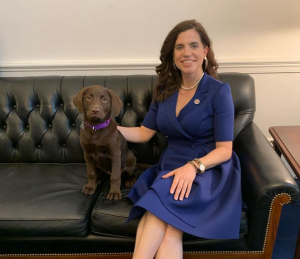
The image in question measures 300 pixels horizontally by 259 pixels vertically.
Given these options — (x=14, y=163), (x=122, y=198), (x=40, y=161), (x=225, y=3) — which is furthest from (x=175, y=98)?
(x=14, y=163)

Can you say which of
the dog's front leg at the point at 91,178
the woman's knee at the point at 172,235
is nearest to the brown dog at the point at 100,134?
the dog's front leg at the point at 91,178

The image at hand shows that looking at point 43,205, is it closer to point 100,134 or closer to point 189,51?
point 100,134

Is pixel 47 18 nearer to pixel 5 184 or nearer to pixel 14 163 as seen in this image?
pixel 14 163

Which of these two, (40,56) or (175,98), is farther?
(40,56)

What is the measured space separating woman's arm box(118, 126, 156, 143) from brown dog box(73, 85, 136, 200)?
95 mm

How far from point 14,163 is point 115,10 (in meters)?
1.34

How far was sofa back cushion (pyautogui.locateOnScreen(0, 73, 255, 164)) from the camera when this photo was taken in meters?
1.90

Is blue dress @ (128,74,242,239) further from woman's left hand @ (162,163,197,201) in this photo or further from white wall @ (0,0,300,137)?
white wall @ (0,0,300,137)

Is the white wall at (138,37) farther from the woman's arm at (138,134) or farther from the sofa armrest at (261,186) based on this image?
the sofa armrest at (261,186)

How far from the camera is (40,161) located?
1.95 metres

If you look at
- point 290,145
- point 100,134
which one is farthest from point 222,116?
point 100,134

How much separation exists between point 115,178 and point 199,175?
1.57ft

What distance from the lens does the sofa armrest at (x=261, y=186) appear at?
1.23 m

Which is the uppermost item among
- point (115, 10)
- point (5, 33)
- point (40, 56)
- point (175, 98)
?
point (115, 10)
